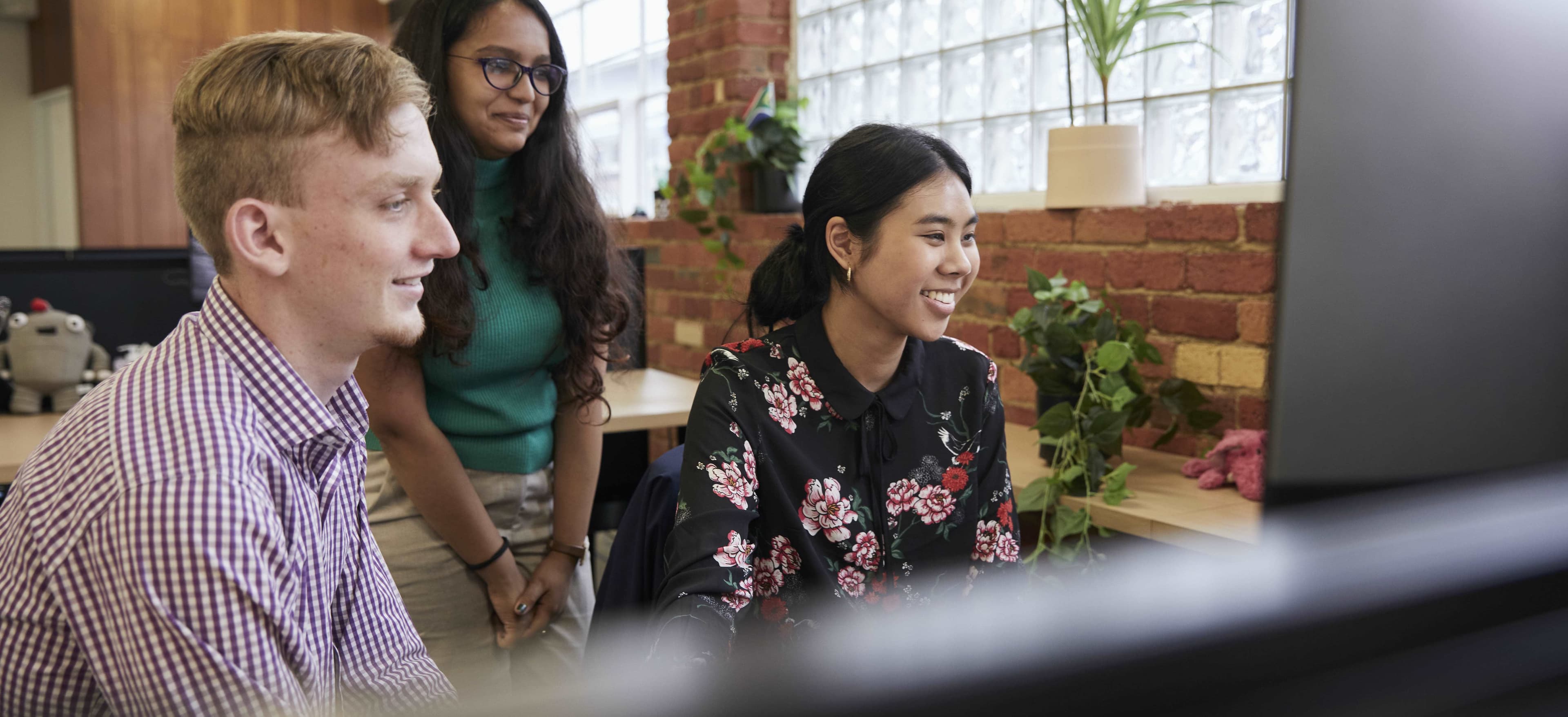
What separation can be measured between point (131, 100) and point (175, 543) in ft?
22.1

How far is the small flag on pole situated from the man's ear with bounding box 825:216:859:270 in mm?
1822

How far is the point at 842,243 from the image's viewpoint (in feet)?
5.44

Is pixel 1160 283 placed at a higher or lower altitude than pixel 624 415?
higher

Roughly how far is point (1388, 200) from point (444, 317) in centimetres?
142

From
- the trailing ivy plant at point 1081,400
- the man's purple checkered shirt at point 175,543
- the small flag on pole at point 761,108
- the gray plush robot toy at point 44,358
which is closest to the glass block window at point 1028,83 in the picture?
the small flag on pole at point 761,108

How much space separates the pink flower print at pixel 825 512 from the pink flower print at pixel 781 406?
8cm

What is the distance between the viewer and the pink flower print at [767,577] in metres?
1.46

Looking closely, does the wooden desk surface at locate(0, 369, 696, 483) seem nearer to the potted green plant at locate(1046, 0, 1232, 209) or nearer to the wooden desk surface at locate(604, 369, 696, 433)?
the wooden desk surface at locate(604, 369, 696, 433)

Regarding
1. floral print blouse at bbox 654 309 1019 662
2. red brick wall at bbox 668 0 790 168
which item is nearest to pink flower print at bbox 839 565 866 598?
floral print blouse at bbox 654 309 1019 662

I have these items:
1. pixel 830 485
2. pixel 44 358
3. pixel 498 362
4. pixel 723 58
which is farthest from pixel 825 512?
pixel 723 58

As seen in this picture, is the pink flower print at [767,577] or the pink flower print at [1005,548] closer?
the pink flower print at [767,577]

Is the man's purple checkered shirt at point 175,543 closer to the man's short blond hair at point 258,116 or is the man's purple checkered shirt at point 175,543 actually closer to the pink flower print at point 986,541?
the man's short blond hair at point 258,116

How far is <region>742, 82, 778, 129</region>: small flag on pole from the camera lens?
340cm

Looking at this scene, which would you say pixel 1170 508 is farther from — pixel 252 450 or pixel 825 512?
pixel 252 450
